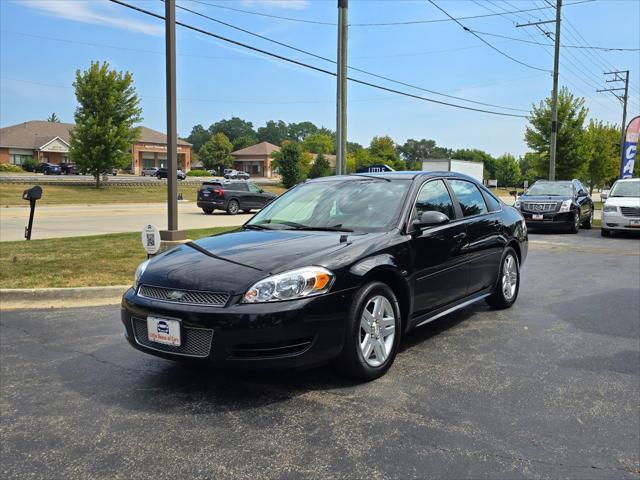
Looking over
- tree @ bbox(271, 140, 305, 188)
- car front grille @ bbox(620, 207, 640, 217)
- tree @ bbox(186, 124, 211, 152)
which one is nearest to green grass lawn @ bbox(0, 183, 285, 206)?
tree @ bbox(271, 140, 305, 188)

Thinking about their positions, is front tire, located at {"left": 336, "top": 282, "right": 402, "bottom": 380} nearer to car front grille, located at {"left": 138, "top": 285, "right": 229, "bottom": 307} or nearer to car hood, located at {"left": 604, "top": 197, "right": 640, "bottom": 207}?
car front grille, located at {"left": 138, "top": 285, "right": 229, "bottom": 307}

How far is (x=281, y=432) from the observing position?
10.6 ft

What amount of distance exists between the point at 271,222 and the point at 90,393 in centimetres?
202

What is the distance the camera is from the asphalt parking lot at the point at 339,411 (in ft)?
9.47

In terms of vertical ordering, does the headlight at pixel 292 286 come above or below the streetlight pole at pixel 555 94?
below

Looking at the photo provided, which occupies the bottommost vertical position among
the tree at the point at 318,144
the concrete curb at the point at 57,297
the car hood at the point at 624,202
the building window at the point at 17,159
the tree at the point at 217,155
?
the concrete curb at the point at 57,297

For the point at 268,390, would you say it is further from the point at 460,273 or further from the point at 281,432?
the point at 460,273

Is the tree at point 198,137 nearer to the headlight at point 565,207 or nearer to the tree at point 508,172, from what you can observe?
the tree at point 508,172

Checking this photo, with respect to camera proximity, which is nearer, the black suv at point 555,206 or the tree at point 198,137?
the black suv at point 555,206

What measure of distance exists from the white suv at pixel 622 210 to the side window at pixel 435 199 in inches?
465

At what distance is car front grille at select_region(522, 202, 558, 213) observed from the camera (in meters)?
16.2

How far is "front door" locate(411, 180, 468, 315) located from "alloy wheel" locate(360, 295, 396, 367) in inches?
17.0

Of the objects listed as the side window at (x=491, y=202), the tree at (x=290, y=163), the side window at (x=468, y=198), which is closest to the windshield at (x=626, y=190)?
the side window at (x=491, y=202)

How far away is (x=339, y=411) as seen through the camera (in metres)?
3.51
